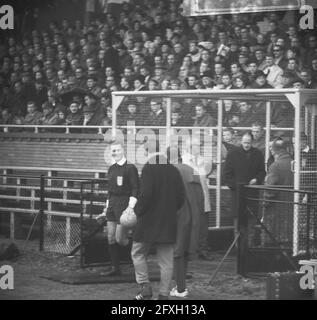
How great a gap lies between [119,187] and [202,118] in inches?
119

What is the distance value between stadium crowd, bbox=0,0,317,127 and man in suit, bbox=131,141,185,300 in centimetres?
392

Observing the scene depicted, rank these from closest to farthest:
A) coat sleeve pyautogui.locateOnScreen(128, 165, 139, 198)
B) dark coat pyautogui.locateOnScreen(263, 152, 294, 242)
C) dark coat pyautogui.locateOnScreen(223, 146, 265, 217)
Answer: coat sleeve pyautogui.locateOnScreen(128, 165, 139, 198)
dark coat pyautogui.locateOnScreen(263, 152, 294, 242)
dark coat pyautogui.locateOnScreen(223, 146, 265, 217)

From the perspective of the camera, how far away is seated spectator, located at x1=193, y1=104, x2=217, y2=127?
46.8 ft

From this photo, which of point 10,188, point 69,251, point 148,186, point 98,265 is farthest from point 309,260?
point 10,188

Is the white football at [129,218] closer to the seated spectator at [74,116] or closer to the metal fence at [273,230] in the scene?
the metal fence at [273,230]

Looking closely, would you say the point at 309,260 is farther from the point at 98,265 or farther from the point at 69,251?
the point at 69,251

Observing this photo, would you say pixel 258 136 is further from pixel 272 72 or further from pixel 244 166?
pixel 272 72

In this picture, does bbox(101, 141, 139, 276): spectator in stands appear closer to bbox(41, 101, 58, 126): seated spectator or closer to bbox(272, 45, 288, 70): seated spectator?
bbox(272, 45, 288, 70): seated spectator

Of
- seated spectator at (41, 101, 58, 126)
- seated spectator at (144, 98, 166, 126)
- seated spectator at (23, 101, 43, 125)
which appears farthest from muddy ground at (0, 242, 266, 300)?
seated spectator at (23, 101, 43, 125)

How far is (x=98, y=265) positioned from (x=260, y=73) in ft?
14.5

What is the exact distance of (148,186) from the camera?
1002 centimetres

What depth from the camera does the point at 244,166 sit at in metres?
13.1

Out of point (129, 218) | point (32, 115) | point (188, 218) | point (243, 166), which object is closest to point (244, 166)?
point (243, 166)

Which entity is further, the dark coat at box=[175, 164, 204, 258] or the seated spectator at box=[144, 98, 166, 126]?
the seated spectator at box=[144, 98, 166, 126]
